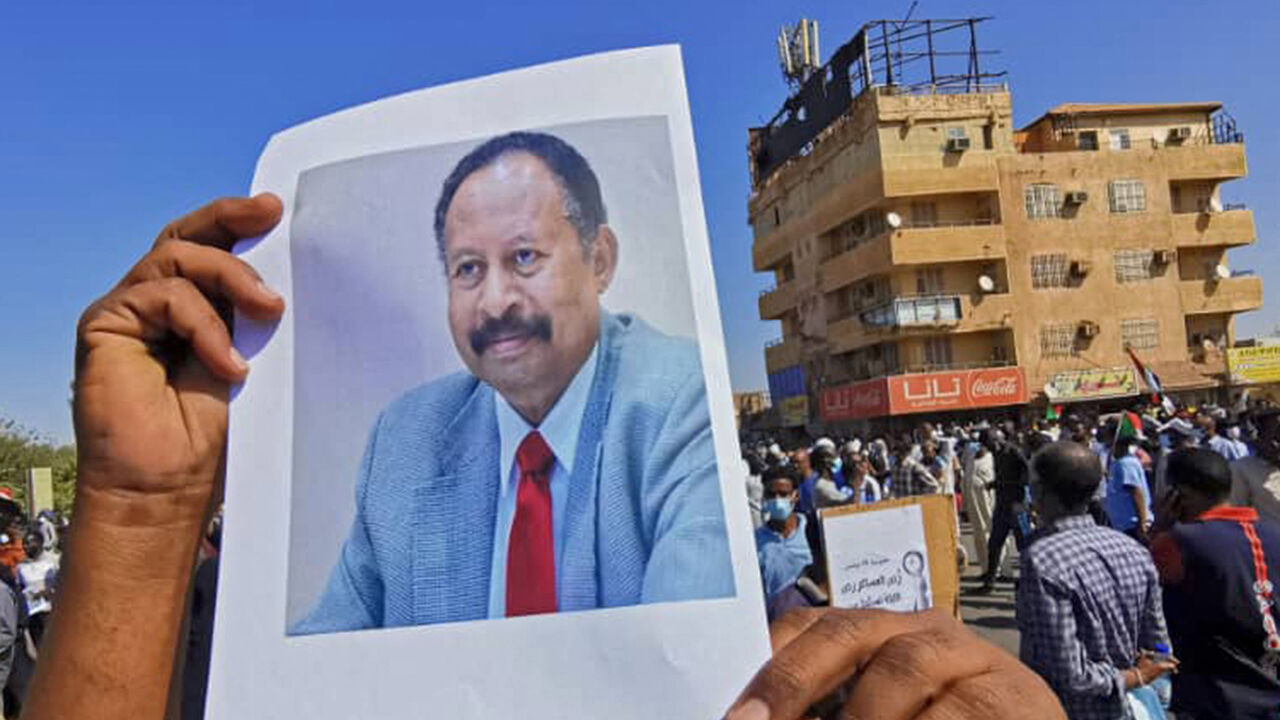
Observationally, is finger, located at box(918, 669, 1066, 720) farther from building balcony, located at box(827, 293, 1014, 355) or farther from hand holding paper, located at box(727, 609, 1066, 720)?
building balcony, located at box(827, 293, 1014, 355)

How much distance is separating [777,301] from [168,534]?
47256mm

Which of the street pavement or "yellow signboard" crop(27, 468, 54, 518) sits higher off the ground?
"yellow signboard" crop(27, 468, 54, 518)

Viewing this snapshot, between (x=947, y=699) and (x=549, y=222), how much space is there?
683 millimetres

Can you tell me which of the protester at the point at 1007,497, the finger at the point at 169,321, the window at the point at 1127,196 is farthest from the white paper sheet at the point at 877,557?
the window at the point at 1127,196

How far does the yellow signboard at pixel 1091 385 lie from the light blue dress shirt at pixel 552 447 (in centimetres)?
3831

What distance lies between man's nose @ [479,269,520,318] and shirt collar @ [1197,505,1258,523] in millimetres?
3452

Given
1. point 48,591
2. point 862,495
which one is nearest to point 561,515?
point 48,591

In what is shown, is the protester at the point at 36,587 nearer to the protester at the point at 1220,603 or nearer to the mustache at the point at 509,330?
the protester at the point at 1220,603

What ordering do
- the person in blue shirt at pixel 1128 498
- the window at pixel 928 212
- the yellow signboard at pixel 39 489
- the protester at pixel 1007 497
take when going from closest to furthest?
the person in blue shirt at pixel 1128 498 → the protester at pixel 1007 497 → the yellow signboard at pixel 39 489 → the window at pixel 928 212

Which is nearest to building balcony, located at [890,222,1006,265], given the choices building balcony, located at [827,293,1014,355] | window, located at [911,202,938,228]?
window, located at [911,202,938,228]

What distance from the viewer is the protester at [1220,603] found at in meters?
3.31

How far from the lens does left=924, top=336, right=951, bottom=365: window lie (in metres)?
37.9

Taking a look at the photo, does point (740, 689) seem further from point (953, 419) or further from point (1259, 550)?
point (953, 419)

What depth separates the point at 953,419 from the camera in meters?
36.8
